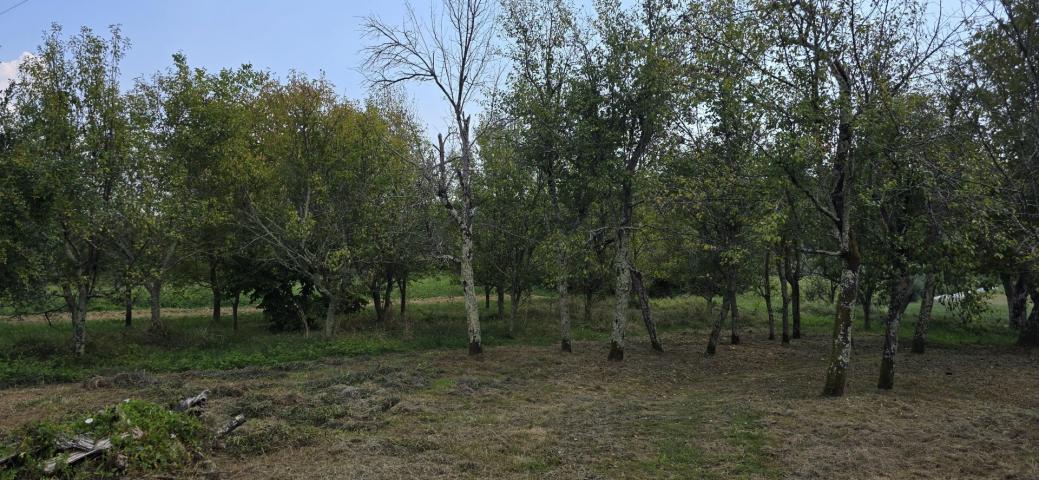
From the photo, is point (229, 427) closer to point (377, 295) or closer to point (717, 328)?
point (717, 328)

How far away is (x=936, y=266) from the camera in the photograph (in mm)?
11703

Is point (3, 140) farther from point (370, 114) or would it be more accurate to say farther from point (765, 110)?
point (765, 110)

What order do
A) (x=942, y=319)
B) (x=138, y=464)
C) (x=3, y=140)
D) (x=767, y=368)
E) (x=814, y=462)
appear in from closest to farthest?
(x=138, y=464) < (x=814, y=462) < (x=3, y=140) < (x=767, y=368) < (x=942, y=319)

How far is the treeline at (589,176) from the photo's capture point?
11.5 meters

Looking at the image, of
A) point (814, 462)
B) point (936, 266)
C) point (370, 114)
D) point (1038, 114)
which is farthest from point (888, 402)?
point (370, 114)

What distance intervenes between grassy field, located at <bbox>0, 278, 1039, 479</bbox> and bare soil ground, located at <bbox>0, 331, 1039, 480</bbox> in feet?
0.14

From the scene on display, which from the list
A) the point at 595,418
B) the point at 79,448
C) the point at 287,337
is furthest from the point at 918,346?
the point at 79,448

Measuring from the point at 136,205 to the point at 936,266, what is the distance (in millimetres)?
20093

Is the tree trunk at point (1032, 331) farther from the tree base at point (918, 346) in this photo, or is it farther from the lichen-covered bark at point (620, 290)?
the lichen-covered bark at point (620, 290)

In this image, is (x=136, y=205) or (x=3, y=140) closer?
(x=3, y=140)

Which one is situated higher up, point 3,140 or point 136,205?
point 3,140

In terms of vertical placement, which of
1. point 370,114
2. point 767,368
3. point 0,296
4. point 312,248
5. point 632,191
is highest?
point 370,114

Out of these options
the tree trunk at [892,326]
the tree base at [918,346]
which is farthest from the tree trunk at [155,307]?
the tree base at [918,346]

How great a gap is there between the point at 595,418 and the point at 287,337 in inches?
604
